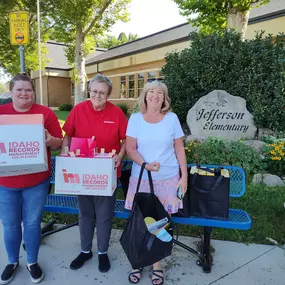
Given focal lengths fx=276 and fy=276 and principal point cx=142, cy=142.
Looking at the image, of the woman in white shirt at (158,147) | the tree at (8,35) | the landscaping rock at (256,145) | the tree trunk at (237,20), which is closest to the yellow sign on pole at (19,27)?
the woman in white shirt at (158,147)

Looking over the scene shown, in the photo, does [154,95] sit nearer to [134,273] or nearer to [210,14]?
[134,273]

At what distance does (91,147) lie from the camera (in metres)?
2.34

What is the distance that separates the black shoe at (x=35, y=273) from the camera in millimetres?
2449

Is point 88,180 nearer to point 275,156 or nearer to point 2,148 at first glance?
point 2,148

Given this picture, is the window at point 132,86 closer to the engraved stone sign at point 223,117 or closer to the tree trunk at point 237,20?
the tree trunk at point 237,20

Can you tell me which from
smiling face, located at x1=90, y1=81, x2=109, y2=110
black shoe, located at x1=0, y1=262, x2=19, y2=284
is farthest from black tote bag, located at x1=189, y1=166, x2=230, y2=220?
black shoe, located at x1=0, y1=262, x2=19, y2=284

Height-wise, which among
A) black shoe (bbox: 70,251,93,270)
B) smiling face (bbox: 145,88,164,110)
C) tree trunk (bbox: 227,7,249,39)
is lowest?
black shoe (bbox: 70,251,93,270)

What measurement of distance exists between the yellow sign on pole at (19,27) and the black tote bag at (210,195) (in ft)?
15.6

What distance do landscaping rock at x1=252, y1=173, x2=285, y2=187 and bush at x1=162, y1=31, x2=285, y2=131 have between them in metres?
1.57

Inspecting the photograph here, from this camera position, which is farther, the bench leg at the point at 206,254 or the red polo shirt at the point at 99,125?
the bench leg at the point at 206,254

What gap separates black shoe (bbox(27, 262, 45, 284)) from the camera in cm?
245

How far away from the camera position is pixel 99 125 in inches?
98.2

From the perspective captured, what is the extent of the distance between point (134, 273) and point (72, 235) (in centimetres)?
111

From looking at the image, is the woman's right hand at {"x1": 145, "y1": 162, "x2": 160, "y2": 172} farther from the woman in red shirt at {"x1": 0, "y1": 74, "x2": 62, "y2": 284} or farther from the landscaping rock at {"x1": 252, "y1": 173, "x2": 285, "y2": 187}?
the landscaping rock at {"x1": 252, "y1": 173, "x2": 285, "y2": 187}
